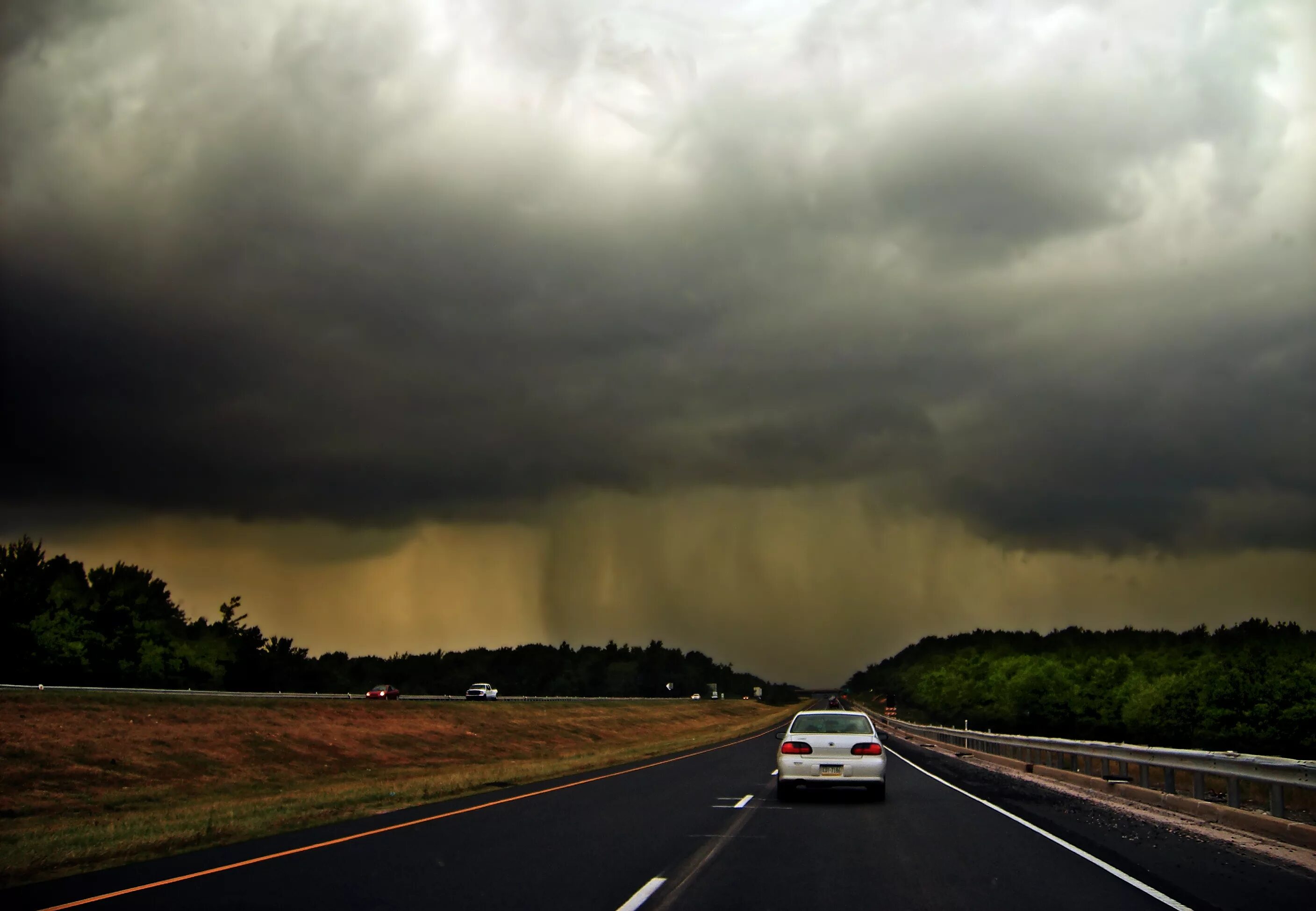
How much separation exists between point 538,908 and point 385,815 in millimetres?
Answer: 8737

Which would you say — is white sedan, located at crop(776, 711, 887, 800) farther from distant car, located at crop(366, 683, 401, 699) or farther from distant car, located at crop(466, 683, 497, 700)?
distant car, located at crop(466, 683, 497, 700)

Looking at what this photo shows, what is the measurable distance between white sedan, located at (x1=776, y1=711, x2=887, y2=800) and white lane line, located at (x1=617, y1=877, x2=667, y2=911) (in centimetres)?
859

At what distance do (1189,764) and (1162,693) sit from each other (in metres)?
73.6

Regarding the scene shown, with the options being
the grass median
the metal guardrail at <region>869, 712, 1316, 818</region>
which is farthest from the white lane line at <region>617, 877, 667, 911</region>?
the metal guardrail at <region>869, 712, 1316, 818</region>

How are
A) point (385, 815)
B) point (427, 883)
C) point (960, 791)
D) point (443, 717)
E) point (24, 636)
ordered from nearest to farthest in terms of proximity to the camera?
point (427, 883) < point (385, 815) < point (960, 791) < point (443, 717) < point (24, 636)

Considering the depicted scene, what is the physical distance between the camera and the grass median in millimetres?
15289

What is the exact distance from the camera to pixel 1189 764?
56.3 ft

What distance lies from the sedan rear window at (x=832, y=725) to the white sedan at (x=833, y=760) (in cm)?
3

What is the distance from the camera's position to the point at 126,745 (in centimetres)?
3312

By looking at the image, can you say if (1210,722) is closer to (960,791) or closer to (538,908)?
(960,791)

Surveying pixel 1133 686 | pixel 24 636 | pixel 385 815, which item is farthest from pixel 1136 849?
pixel 1133 686

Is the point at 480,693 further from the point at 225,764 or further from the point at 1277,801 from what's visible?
the point at 1277,801

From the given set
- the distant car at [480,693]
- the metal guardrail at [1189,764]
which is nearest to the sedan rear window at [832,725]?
the metal guardrail at [1189,764]

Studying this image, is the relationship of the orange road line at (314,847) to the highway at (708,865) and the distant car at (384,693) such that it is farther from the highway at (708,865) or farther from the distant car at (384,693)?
the distant car at (384,693)
